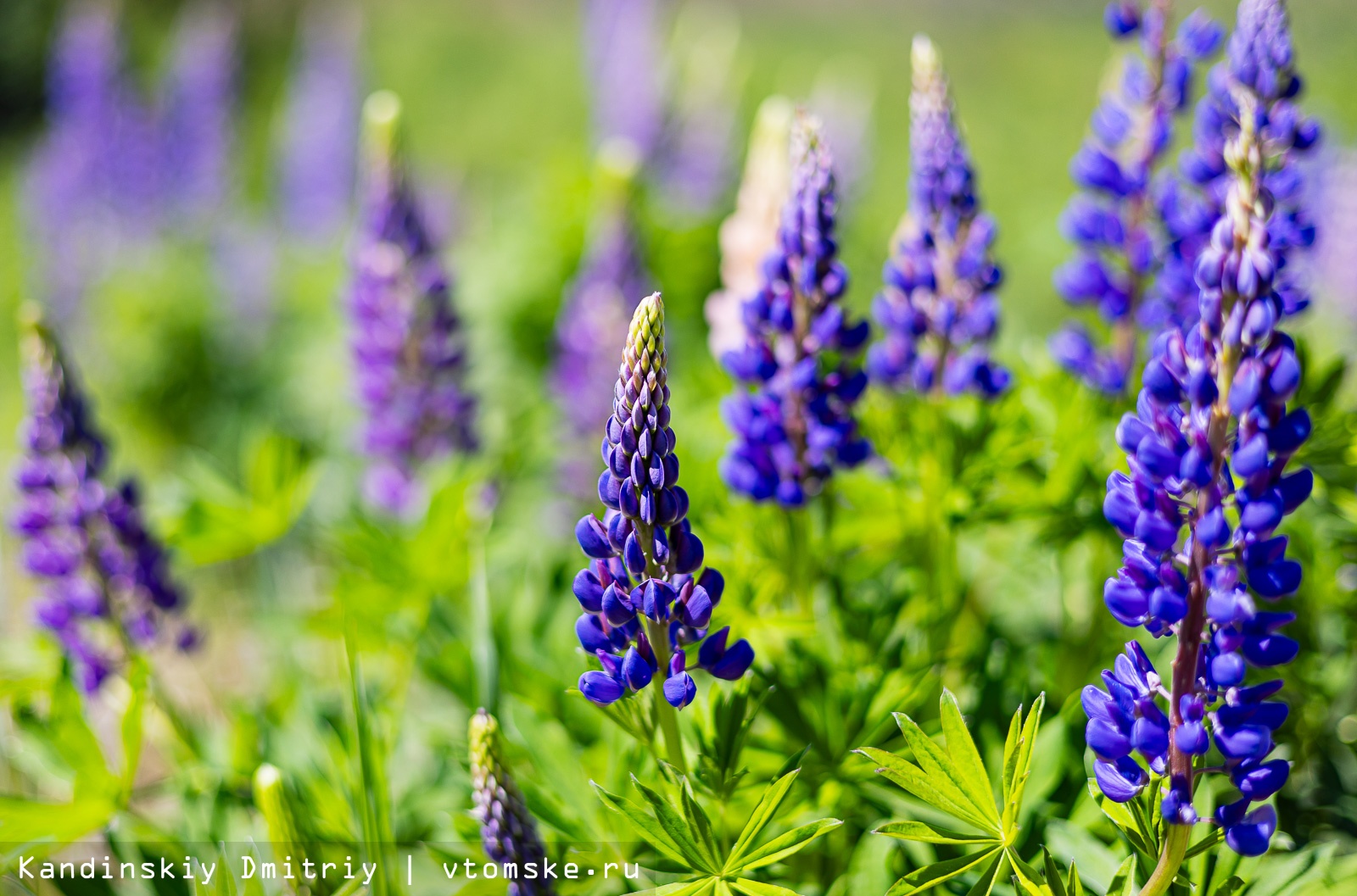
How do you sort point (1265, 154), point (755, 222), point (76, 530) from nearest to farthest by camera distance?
point (1265, 154)
point (76, 530)
point (755, 222)

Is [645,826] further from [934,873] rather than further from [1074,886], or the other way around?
[1074,886]

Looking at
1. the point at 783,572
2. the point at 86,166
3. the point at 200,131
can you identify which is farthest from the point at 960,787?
the point at 86,166

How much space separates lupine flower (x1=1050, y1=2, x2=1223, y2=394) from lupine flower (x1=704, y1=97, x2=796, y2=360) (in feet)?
2.13

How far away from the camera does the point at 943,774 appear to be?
1.44 m

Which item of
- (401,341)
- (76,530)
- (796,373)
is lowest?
(76,530)

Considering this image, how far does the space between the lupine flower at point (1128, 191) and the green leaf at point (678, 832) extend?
1.24m

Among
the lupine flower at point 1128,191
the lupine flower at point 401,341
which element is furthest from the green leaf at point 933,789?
the lupine flower at point 401,341

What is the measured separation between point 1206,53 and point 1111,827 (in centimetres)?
142

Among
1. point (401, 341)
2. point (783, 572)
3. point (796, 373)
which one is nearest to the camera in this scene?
point (796, 373)

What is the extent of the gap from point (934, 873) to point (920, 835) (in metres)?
0.08

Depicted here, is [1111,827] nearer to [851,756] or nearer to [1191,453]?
[851,756]

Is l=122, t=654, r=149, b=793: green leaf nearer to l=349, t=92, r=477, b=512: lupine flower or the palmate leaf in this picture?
l=349, t=92, r=477, b=512: lupine flower

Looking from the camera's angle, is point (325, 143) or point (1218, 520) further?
point (325, 143)

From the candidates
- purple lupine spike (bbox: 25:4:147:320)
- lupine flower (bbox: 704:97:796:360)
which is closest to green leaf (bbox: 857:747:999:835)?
lupine flower (bbox: 704:97:796:360)
